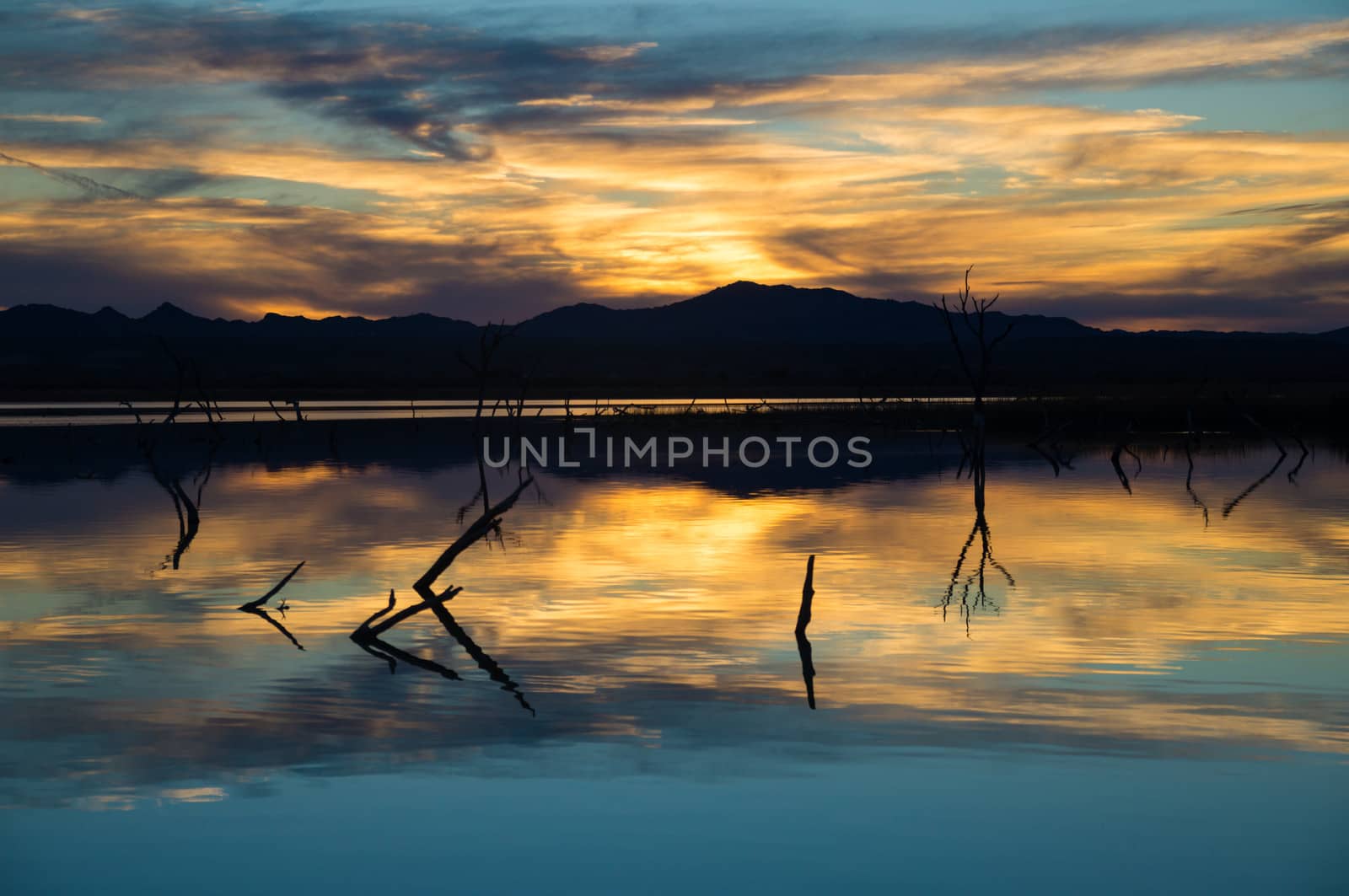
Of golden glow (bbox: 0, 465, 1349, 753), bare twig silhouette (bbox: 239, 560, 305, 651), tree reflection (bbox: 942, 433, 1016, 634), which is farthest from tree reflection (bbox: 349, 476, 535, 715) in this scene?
tree reflection (bbox: 942, 433, 1016, 634)

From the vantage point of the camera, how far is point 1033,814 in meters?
8.38

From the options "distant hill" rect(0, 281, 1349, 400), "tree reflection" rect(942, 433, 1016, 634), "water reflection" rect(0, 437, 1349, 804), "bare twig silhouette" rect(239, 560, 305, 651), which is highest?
"distant hill" rect(0, 281, 1349, 400)

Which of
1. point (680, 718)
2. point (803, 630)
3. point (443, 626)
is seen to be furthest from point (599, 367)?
point (680, 718)

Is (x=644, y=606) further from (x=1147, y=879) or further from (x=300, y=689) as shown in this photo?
(x=1147, y=879)

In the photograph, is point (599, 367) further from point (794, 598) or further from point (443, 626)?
point (443, 626)

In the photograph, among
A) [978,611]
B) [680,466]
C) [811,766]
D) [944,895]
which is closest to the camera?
[944,895]

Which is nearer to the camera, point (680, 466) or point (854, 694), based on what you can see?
point (854, 694)

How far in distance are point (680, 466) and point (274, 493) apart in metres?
11.9

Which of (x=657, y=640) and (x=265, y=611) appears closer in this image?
(x=657, y=640)

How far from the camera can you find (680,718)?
10.6 metres

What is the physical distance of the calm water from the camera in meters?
7.80

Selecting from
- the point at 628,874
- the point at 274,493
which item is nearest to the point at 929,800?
the point at 628,874

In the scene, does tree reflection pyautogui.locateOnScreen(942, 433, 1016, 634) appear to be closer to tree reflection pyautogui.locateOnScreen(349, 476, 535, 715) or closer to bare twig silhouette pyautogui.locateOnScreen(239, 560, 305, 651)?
tree reflection pyautogui.locateOnScreen(349, 476, 535, 715)

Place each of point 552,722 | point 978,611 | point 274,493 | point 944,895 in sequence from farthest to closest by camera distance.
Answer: point 274,493 → point 978,611 → point 552,722 → point 944,895
